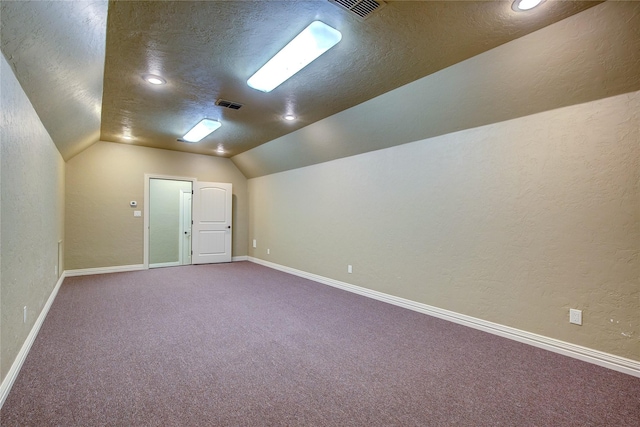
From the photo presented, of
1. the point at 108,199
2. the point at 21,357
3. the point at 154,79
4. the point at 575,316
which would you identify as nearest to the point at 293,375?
the point at 21,357

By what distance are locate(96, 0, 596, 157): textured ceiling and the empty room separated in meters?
0.02

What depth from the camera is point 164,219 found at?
7559 mm

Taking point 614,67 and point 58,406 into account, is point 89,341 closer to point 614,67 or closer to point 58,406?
point 58,406

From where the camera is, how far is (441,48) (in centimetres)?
247

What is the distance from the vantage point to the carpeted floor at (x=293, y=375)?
5.95 feet

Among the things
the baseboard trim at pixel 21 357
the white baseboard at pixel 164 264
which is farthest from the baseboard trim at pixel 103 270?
the baseboard trim at pixel 21 357

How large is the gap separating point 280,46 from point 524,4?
174 centimetres

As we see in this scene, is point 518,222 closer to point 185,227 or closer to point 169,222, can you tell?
point 185,227

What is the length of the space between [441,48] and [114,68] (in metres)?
2.99

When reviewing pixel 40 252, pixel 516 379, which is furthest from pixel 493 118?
pixel 40 252

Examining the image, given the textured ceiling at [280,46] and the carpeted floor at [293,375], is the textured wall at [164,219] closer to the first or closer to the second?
the carpeted floor at [293,375]

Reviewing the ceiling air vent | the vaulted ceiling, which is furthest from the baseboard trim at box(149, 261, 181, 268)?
the ceiling air vent

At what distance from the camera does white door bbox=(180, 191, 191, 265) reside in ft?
24.1

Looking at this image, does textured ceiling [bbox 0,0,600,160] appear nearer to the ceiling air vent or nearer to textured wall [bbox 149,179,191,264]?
the ceiling air vent
